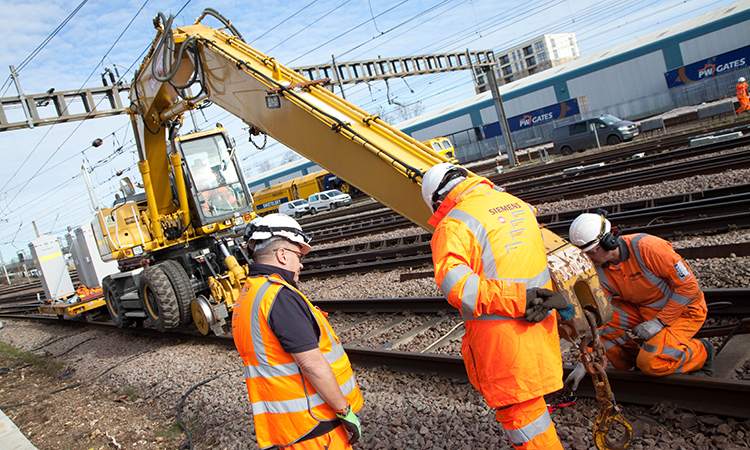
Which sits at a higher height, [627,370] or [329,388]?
[329,388]

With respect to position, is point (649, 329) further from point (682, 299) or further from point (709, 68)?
point (709, 68)

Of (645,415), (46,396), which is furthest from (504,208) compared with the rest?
(46,396)

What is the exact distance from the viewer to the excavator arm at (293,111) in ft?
13.1

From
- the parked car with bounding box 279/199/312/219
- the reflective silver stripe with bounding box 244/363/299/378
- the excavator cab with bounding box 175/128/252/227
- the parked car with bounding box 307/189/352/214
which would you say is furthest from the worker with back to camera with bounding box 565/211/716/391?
the parked car with bounding box 279/199/312/219

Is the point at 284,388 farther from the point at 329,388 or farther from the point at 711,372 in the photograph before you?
the point at 711,372

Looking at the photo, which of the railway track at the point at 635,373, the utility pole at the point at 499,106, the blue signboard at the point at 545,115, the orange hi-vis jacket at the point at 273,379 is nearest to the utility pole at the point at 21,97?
the railway track at the point at 635,373

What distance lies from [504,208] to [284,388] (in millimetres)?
1467

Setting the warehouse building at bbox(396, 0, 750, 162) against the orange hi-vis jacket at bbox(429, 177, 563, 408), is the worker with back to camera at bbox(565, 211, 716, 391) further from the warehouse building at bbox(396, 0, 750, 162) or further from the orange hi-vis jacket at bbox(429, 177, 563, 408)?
the warehouse building at bbox(396, 0, 750, 162)

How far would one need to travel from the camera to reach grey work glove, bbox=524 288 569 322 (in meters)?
2.25

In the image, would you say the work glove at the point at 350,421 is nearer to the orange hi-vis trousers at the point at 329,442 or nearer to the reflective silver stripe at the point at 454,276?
the orange hi-vis trousers at the point at 329,442

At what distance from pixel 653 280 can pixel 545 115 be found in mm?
37674

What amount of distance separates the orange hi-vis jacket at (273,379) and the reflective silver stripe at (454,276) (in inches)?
26.9

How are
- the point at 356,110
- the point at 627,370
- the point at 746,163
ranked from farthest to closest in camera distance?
the point at 746,163
the point at 356,110
the point at 627,370

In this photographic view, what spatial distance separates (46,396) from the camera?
762cm
